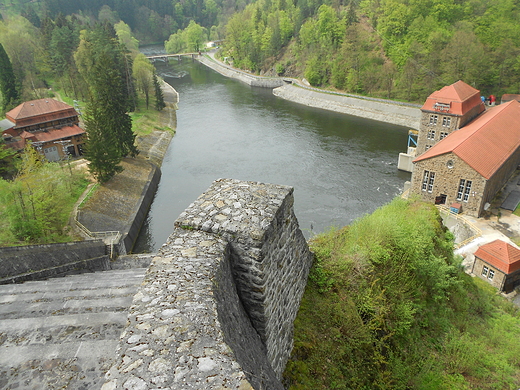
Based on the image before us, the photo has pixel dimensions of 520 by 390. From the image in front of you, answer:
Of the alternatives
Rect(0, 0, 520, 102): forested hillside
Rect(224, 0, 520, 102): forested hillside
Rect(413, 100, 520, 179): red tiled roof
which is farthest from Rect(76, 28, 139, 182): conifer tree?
Rect(224, 0, 520, 102): forested hillside

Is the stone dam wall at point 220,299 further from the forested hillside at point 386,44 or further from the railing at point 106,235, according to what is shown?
the forested hillside at point 386,44

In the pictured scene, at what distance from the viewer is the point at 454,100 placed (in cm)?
3962

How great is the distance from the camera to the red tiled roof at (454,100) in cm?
3941

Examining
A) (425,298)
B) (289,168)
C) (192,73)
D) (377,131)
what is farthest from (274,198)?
(192,73)

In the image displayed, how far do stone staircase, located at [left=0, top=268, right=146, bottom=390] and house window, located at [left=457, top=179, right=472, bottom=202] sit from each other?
30323mm

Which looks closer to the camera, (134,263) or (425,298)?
(425,298)

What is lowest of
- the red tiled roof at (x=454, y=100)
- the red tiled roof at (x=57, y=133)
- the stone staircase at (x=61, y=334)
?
the red tiled roof at (x=57, y=133)

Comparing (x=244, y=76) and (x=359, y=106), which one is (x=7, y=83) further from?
(x=244, y=76)

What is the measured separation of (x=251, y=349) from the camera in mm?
5676

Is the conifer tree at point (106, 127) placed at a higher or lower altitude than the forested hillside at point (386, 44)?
lower

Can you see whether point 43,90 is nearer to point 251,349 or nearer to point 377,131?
point 377,131

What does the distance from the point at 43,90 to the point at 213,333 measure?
6865 cm

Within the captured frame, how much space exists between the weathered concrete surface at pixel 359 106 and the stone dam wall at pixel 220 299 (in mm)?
55338

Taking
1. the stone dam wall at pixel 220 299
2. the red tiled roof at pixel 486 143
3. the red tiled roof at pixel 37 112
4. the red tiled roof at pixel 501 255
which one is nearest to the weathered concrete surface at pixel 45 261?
the stone dam wall at pixel 220 299
